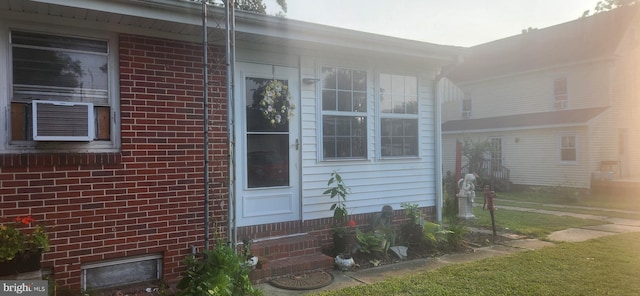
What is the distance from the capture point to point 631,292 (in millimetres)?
4180

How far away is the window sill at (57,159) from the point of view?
3.68 m

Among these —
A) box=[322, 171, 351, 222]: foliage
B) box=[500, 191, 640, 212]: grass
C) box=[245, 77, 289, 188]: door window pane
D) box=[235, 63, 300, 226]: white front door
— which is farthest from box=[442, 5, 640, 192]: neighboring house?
box=[245, 77, 289, 188]: door window pane

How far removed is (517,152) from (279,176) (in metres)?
14.0

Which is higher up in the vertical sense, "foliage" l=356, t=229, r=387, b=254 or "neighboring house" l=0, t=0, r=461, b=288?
"neighboring house" l=0, t=0, r=461, b=288

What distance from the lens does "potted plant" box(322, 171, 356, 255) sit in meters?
5.45

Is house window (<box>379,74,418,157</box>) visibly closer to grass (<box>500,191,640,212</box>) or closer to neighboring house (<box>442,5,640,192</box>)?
grass (<box>500,191,640,212</box>)

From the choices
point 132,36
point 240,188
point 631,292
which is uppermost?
point 132,36

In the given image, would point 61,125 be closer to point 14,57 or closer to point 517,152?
point 14,57

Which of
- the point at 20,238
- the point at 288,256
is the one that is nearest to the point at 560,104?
the point at 288,256

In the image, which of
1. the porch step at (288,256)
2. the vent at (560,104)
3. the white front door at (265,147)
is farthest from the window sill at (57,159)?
the vent at (560,104)

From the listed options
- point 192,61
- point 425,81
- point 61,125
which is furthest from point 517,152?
point 61,125

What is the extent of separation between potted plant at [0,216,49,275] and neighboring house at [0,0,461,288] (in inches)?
13.9

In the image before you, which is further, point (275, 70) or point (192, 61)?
point (275, 70)

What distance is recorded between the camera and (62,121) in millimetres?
3814
